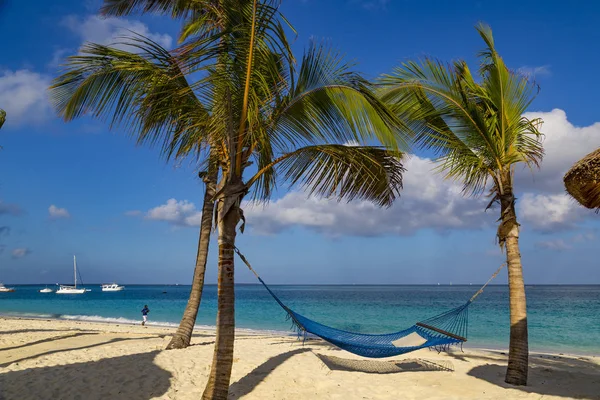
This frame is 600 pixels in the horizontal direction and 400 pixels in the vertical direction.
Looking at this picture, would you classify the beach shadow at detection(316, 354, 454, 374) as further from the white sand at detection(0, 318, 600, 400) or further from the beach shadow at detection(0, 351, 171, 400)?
the beach shadow at detection(0, 351, 171, 400)

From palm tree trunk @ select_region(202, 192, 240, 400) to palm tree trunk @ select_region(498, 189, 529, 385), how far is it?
3163mm

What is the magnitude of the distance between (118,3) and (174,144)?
2.98m

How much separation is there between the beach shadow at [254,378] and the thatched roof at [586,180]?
3595 millimetres

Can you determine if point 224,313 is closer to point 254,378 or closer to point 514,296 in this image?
point 254,378

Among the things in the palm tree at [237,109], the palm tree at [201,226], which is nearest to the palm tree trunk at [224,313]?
the palm tree at [237,109]

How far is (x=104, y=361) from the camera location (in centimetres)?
560

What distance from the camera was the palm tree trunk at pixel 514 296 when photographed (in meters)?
5.04

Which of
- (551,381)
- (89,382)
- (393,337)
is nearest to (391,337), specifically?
(393,337)

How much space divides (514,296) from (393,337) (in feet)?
5.85

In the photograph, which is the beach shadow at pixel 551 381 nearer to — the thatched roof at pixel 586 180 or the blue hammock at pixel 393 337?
the blue hammock at pixel 393 337

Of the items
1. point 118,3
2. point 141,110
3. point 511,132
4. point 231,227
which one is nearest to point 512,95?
point 511,132

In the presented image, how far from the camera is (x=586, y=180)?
327cm

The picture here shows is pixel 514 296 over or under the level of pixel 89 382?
over

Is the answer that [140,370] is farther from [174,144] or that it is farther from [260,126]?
[260,126]
